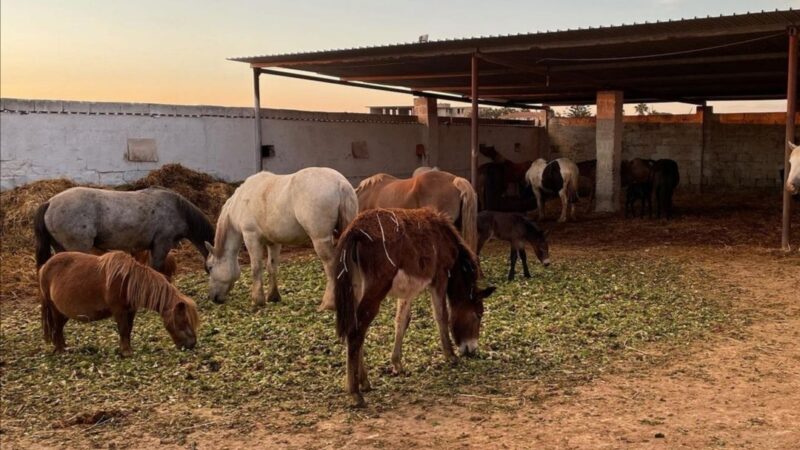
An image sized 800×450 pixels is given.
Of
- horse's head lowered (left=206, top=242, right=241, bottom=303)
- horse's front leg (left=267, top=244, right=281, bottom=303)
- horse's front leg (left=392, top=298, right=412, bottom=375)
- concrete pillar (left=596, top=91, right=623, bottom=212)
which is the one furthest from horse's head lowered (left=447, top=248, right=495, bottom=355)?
concrete pillar (left=596, top=91, right=623, bottom=212)

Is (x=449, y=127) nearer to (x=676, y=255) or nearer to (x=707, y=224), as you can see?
(x=707, y=224)

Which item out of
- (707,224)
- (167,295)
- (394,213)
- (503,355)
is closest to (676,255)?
(707,224)

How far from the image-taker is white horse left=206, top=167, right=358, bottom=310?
671cm

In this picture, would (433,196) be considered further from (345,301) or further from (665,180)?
(665,180)

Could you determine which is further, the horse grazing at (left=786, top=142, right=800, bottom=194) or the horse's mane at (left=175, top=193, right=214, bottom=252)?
the horse grazing at (left=786, top=142, right=800, bottom=194)

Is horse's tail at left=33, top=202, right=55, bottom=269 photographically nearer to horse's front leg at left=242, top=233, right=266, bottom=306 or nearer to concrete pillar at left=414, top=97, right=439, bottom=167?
horse's front leg at left=242, top=233, right=266, bottom=306

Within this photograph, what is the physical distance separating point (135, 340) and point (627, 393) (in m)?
4.21

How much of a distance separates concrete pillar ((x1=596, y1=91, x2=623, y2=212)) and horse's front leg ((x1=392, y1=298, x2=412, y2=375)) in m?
11.7

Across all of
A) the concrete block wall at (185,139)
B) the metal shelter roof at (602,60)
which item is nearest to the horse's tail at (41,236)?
the concrete block wall at (185,139)

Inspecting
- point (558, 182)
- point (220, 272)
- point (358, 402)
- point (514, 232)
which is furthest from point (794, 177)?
point (358, 402)

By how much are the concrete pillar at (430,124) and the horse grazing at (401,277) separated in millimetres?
13380

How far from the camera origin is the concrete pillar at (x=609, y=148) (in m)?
15.2

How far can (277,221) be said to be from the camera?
691cm

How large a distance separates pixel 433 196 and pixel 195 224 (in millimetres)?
2888
